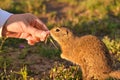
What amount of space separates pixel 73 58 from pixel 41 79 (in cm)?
54

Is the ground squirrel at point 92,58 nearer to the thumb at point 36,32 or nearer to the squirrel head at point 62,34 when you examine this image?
the squirrel head at point 62,34

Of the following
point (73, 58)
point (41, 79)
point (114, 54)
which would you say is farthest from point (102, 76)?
point (114, 54)

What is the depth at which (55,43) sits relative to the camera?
22.8ft

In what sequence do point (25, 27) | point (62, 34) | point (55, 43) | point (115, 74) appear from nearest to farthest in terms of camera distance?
point (25, 27) → point (115, 74) → point (62, 34) → point (55, 43)

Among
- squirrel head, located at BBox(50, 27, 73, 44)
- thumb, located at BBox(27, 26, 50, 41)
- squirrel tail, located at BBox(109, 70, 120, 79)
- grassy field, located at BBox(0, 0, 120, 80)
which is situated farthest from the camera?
grassy field, located at BBox(0, 0, 120, 80)

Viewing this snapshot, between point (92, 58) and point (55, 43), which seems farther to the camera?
point (55, 43)

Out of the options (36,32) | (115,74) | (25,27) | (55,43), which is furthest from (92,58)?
(55,43)

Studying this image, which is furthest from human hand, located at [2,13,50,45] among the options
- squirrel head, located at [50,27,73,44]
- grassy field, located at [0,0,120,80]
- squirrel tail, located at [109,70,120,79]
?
squirrel tail, located at [109,70,120,79]

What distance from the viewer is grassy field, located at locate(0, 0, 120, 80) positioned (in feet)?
17.9

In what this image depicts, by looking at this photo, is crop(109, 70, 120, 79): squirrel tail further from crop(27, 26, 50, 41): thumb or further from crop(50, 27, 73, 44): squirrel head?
crop(27, 26, 50, 41): thumb

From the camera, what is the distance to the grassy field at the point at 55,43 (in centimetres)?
544

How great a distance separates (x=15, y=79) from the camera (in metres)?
5.16

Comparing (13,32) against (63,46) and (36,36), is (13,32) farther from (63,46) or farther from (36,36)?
(63,46)

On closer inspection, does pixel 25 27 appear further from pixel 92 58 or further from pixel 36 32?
pixel 92 58
